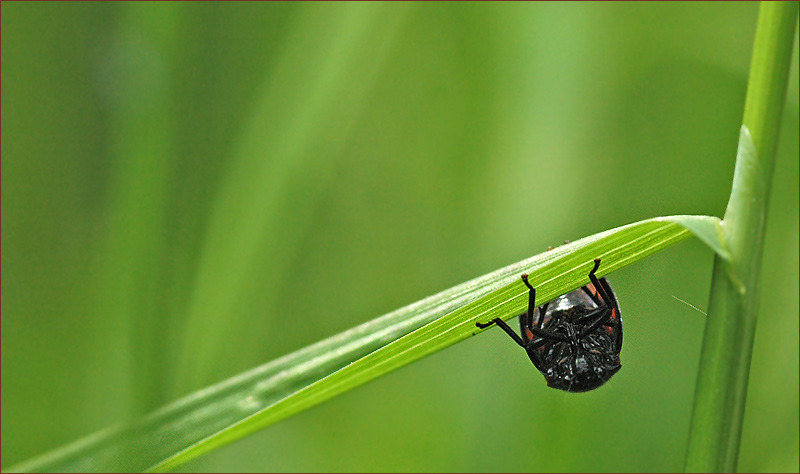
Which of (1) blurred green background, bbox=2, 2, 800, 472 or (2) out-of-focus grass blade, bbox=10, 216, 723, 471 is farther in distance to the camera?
(1) blurred green background, bbox=2, 2, 800, 472

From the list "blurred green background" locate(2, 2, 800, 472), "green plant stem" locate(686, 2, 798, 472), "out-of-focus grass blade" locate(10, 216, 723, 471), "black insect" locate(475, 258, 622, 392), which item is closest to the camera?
"green plant stem" locate(686, 2, 798, 472)

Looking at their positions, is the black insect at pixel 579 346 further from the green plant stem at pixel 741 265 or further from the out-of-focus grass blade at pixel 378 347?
the green plant stem at pixel 741 265

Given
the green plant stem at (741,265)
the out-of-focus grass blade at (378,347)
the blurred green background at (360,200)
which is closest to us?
the green plant stem at (741,265)

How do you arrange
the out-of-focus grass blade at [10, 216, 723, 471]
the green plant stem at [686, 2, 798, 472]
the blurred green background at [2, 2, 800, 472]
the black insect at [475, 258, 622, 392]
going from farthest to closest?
the blurred green background at [2, 2, 800, 472]
the black insect at [475, 258, 622, 392]
the out-of-focus grass blade at [10, 216, 723, 471]
the green plant stem at [686, 2, 798, 472]

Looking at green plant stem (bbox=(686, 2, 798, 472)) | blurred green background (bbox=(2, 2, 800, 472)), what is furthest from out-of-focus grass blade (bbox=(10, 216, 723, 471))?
blurred green background (bbox=(2, 2, 800, 472))

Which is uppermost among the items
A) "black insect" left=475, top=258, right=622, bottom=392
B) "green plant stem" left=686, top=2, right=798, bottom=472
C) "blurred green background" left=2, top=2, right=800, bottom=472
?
"blurred green background" left=2, top=2, right=800, bottom=472

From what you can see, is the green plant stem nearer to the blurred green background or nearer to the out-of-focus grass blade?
the out-of-focus grass blade

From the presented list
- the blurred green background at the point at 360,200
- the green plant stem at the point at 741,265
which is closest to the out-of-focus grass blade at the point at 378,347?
the green plant stem at the point at 741,265
